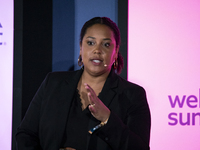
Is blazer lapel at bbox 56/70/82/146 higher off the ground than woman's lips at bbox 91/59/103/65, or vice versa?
woman's lips at bbox 91/59/103/65

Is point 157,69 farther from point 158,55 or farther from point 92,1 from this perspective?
point 92,1

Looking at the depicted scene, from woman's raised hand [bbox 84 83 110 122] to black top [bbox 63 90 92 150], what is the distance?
0.21 metres

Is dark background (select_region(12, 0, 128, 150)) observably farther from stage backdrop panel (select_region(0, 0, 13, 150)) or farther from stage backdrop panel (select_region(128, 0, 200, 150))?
stage backdrop panel (select_region(128, 0, 200, 150))

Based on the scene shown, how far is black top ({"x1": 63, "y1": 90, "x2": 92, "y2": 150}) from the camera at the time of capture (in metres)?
1.44

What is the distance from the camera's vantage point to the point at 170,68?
199 cm

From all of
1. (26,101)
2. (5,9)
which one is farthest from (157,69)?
(5,9)

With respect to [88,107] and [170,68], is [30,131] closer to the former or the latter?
[88,107]

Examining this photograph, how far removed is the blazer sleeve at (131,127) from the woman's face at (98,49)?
0.27 metres

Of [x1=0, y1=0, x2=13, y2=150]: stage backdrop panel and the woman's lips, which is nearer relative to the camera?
the woman's lips

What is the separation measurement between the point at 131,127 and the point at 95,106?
1.15 feet

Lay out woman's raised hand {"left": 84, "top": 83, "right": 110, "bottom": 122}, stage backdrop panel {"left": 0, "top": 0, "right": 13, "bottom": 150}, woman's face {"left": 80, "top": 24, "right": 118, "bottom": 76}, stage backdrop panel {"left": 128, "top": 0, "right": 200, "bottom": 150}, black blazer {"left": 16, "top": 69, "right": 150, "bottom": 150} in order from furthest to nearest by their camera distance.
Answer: stage backdrop panel {"left": 128, "top": 0, "right": 200, "bottom": 150} < stage backdrop panel {"left": 0, "top": 0, "right": 13, "bottom": 150} < woman's face {"left": 80, "top": 24, "right": 118, "bottom": 76} < black blazer {"left": 16, "top": 69, "right": 150, "bottom": 150} < woman's raised hand {"left": 84, "top": 83, "right": 110, "bottom": 122}

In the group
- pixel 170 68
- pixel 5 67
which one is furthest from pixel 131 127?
pixel 5 67

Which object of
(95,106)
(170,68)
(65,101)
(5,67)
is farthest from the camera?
(170,68)

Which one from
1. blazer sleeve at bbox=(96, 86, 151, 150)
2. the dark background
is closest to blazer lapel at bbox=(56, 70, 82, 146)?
blazer sleeve at bbox=(96, 86, 151, 150)
